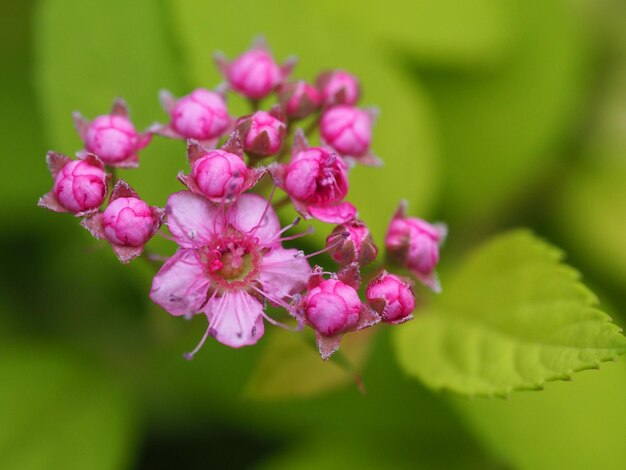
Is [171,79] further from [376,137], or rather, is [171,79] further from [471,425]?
[471,425]

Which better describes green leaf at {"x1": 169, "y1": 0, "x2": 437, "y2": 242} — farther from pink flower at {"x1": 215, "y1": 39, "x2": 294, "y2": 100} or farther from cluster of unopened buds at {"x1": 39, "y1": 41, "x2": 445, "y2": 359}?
cluster of unopened buds at {"x1": 39, "y1": 41, "x2": 445, "y2": 359}

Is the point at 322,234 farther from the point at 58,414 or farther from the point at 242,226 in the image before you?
the point at 58,414

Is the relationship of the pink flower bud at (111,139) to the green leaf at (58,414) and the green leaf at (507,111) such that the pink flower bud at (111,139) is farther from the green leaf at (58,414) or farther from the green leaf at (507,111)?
the green leaf at (507,111)

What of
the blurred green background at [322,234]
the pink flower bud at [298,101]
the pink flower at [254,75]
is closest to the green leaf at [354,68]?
the blurred green background at [322,234]

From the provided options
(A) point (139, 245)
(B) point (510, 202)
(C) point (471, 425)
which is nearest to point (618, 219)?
(B) point (510, 202)

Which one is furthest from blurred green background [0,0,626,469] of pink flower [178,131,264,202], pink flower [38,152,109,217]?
pink flower [178,131,264,202]

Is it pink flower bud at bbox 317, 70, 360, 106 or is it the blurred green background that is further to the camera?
the blurred green background
